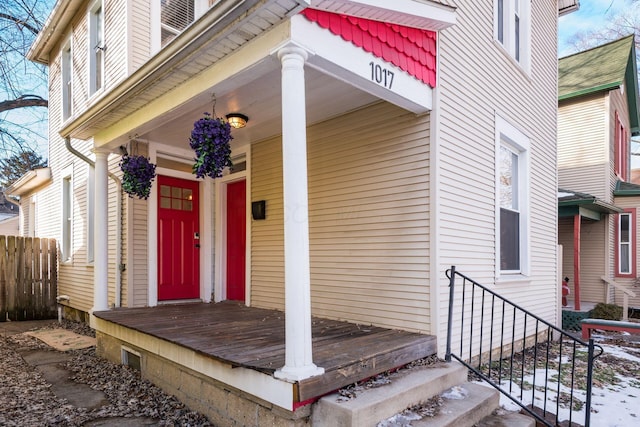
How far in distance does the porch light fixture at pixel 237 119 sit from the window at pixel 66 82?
5.29m

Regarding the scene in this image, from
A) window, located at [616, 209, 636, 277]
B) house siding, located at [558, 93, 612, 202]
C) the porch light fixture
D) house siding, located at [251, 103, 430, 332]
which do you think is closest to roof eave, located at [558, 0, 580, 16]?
house siding, located at [558, 93, 612, 202]

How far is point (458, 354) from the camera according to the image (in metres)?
3.70

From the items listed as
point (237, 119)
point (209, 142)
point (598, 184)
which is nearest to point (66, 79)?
point (237, 119)

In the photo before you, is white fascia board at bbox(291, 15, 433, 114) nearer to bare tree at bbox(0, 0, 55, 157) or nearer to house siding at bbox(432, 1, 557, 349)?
house siding at bbox(432, 1, 557, 349)

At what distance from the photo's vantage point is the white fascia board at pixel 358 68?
2.56 m

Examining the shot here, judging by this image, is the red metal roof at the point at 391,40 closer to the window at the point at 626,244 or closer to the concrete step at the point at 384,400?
the concrete step at the point at 384,400

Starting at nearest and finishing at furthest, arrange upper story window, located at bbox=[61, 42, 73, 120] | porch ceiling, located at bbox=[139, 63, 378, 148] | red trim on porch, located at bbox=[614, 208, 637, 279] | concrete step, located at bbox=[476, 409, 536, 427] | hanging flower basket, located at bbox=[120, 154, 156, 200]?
concrete step, located at bbox=[476, 409, 536, 427], porch ceiling, located at bbox=[139, 63, 378, 148], hanging flower basket, located at bbox=[120, 154, 156, 200], upper story window, located at bbox=[61, 42, 73, 120], red trim on porch, located at bbox=[614, 208, 637, 279]

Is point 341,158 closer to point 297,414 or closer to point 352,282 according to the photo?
point 352,282

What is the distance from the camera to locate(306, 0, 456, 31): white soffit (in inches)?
104

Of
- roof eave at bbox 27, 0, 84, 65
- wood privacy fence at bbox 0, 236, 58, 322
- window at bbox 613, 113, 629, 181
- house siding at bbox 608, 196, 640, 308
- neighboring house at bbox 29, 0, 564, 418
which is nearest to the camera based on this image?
neighboring house at bbox 29, 0, 564, 418

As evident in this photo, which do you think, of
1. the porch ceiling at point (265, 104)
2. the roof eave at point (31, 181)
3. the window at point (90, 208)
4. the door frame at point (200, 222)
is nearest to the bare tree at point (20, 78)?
the roof eave at point (31, 181)

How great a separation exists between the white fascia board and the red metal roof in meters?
0.04

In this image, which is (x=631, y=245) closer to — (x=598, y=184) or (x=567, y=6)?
(x=598, y=184)

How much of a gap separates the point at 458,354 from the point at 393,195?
1600 millimetres
